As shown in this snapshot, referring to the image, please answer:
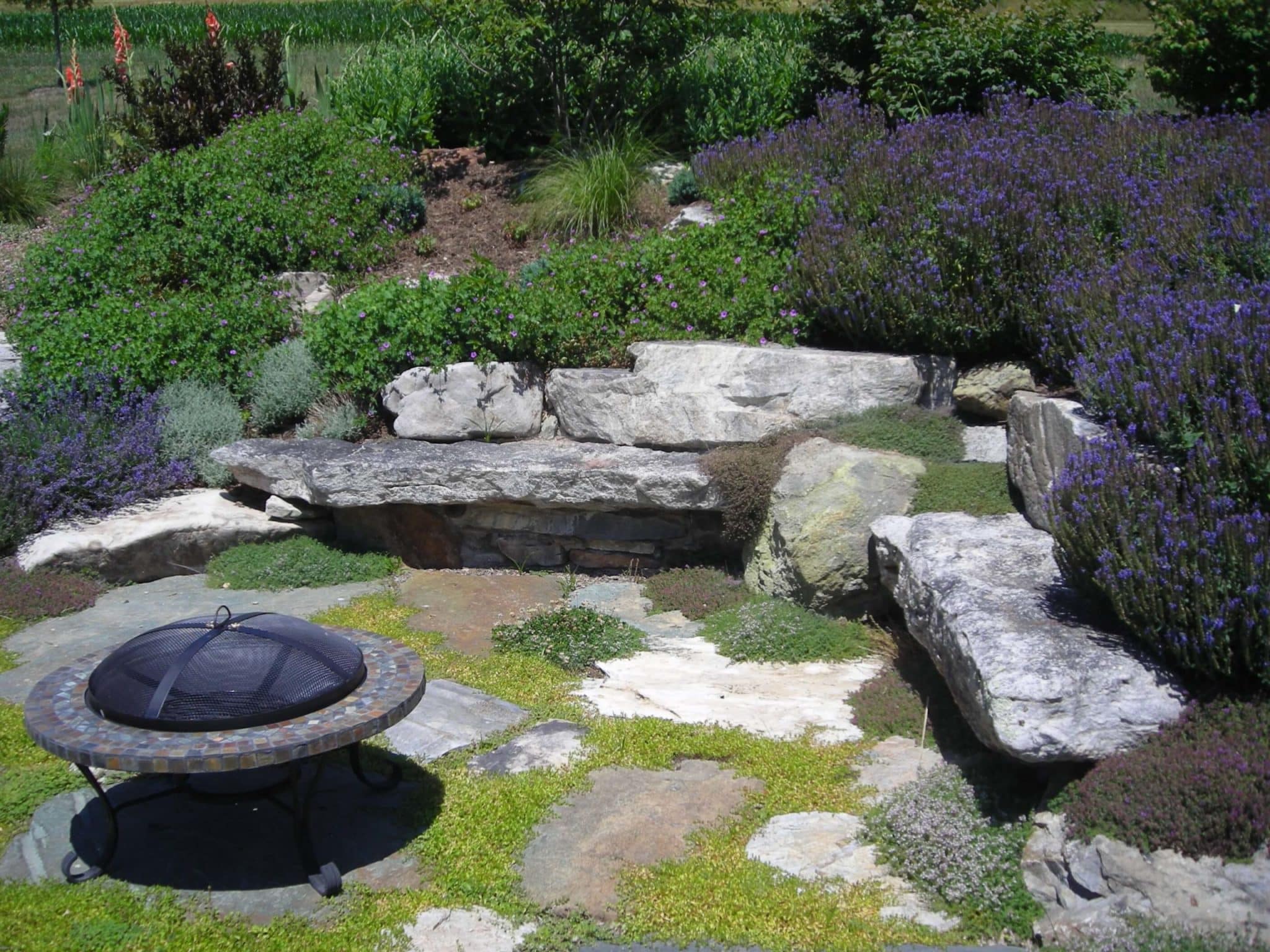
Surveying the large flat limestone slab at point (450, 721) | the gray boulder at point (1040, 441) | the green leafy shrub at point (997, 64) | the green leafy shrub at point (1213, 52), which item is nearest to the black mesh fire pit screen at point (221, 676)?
the large flat limestone slab at point (450, 721)

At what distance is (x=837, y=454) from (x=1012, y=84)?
14.8 feet

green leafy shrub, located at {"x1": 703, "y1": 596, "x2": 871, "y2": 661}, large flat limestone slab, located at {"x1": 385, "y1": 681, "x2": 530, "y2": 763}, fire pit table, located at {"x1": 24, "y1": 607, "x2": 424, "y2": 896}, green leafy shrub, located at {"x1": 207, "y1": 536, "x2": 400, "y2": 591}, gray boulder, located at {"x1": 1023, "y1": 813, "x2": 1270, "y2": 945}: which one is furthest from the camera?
green leafy shrub, located at {"x1": 207, "y1": 536, "x2": 400, "y2": 591}

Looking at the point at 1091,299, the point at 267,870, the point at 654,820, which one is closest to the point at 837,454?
the point at 1091,299

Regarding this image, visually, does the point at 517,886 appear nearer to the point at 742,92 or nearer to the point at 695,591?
the point at 695,591

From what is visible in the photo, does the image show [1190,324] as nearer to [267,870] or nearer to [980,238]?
[980,238]

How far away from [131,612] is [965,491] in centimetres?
510

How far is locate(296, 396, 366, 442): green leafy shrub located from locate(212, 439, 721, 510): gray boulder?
300 mm

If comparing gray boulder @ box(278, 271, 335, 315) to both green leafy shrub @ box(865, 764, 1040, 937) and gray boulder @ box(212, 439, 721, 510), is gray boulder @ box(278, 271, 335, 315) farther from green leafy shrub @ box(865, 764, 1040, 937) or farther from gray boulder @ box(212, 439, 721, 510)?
green leafy shrub @ box(865, 764, 1040, 937)

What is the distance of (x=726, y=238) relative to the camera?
857 cm

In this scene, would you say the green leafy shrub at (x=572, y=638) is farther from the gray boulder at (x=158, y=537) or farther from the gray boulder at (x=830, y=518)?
the gray boulder at (x=158, y=537)

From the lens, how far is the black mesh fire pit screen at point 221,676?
405 cm

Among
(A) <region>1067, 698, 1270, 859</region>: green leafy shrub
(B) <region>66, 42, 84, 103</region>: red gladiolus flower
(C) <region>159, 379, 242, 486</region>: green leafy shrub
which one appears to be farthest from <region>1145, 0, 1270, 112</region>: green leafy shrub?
(B) <region>66, 42, 84, 103</region>: red gladiolus flower

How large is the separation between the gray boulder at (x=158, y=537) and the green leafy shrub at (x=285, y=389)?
78 centimetres

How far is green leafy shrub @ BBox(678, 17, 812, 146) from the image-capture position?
11.3 metres
